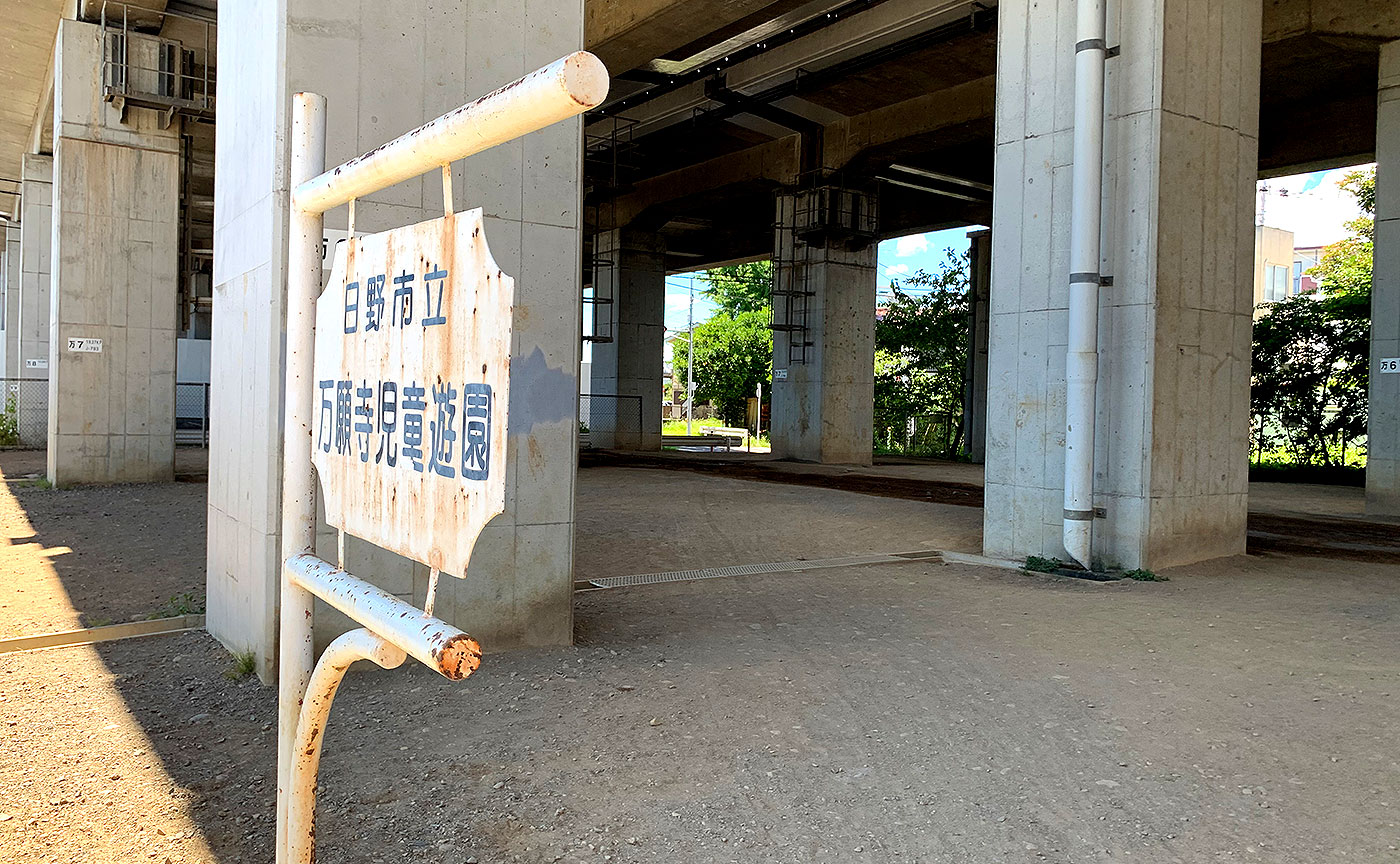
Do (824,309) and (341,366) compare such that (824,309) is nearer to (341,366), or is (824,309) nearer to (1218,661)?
(1218,661)

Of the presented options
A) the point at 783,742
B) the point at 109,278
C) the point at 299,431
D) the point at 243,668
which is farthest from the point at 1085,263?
the point at 109,278

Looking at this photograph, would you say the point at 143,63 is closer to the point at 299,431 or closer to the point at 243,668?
the point at 243,668

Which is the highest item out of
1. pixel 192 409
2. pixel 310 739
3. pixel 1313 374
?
pixel 1313 374

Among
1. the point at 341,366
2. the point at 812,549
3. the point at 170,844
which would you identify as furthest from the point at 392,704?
the point at 812,549

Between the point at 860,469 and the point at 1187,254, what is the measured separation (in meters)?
12.7

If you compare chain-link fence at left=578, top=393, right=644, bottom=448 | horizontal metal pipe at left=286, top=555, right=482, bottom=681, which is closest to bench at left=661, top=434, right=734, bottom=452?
chain-link fence at left=578, top=393, right=644, bottom=448

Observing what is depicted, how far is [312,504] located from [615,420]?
24.9 meters

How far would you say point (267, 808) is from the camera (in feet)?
10.5

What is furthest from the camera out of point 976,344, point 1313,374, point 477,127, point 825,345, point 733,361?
point 733,361

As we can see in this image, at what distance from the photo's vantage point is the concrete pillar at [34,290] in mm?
19750

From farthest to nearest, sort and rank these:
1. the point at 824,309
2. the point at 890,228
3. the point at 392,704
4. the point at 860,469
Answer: the point at 890,228
the point at 824,309
the point at 860,469
the point at 392,704

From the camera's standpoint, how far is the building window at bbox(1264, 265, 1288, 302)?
73906 mm

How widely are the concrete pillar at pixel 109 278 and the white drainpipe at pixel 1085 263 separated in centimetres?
1209

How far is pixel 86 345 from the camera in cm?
1380
